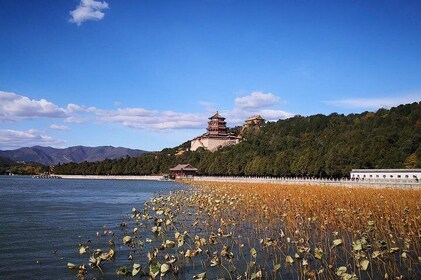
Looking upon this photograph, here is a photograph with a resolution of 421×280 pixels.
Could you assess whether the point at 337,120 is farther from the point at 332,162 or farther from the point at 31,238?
the point at 31,238

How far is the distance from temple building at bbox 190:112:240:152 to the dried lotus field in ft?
354

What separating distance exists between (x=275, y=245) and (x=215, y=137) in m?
121

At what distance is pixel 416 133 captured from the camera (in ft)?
217

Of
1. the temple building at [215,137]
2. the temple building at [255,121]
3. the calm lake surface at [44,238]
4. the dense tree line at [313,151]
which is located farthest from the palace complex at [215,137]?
the calm lake surface at [44,238]

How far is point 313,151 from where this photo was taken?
7081cm

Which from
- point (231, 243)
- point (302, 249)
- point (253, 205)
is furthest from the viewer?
point (253, 205)

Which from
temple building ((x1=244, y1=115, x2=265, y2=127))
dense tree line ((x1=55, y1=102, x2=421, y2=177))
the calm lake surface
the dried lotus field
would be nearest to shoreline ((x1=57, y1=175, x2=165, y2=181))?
dense tree line ((x1=55, y1=102, x2=421, y2=177))

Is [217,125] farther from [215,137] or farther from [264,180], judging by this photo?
[264,180]

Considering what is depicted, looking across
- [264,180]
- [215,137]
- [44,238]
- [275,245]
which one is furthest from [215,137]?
[275,245]

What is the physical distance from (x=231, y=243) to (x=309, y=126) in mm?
113643

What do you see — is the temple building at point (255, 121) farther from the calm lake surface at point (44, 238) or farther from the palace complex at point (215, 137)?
the calm lake surface at point (44, 238)

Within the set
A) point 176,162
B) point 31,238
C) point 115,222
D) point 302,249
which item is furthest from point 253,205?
point 176,162

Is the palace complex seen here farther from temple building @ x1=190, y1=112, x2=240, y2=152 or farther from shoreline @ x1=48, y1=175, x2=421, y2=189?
shoreline @ x1=48, y1=175, x2=421, y2=189

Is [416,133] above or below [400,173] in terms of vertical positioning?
above
